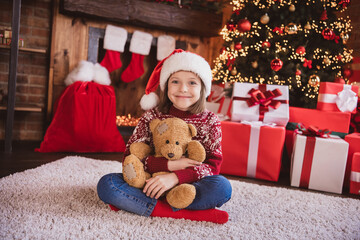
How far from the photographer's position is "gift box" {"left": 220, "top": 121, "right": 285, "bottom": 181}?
203 cm

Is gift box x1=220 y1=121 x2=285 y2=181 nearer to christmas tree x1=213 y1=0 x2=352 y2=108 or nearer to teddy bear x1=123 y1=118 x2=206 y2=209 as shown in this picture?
christmas tree x1=213 y1=0 x2=352 y2=108

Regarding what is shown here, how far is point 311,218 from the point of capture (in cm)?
138

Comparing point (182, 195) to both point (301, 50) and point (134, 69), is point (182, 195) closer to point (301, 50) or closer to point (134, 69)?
point (301, 50)

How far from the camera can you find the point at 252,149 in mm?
2068

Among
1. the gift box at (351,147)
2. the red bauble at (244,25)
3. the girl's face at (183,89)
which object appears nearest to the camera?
the girl's face at (183,89)

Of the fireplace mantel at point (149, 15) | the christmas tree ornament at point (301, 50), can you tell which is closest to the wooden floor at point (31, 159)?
the christmas tree ornament at point (301, 50)

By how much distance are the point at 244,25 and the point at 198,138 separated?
1625mm

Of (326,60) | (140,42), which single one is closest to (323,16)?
(326,60)

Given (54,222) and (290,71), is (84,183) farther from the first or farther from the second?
(290,71)

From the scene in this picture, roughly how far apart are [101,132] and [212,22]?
5.69ft

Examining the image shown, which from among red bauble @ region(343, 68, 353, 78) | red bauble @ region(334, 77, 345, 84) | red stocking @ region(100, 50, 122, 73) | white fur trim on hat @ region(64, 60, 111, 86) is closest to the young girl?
white fur trim on hat @ region(64, 60, 111, 86)

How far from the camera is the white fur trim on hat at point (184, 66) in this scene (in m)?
1.35

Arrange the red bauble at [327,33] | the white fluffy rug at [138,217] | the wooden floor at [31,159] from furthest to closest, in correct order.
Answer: the red bauble at [327,33], the wooden floor at [31,159], the white fluffy rug at [138,217]

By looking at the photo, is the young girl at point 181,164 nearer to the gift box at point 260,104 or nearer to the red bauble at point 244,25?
the gift box at point 260,104
